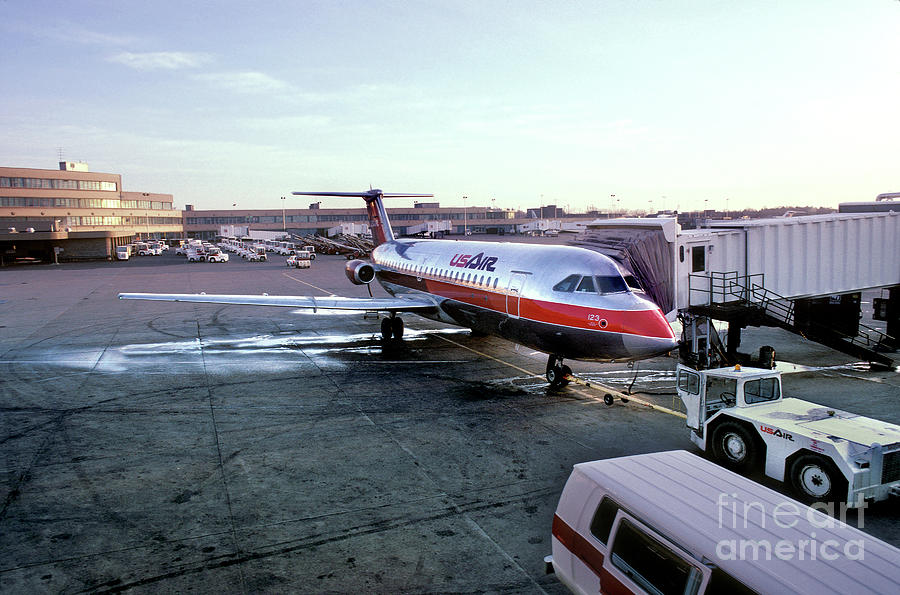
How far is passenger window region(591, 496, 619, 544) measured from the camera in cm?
582

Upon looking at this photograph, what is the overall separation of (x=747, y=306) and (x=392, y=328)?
488 inches

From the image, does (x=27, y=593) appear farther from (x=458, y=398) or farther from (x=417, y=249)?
(x=417, y=249)

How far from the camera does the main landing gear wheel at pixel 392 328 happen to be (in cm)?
2273

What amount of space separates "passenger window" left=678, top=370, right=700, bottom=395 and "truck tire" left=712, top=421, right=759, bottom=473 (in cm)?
97

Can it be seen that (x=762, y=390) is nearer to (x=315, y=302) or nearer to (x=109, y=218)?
(x=315, y=302)

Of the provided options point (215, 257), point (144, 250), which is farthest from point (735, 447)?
point (144, 250)

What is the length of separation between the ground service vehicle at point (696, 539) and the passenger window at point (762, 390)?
528cm

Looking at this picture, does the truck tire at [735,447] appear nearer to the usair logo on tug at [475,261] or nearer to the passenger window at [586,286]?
the passenger window at [586,286]

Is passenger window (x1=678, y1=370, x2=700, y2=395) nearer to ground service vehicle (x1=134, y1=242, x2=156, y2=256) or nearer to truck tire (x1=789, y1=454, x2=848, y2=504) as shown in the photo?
truck tire (x1=789, y1=454, x2=848, y2=504)

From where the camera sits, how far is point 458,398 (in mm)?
15758

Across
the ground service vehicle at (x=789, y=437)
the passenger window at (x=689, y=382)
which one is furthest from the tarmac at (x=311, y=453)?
the passenger window at (x=689, y=382)

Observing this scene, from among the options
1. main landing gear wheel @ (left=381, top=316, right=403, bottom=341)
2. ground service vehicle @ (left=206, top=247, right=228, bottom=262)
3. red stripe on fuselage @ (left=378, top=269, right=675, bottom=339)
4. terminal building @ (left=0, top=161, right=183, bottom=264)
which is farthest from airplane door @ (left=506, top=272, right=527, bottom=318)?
terminal building @ (left=0, top=161, right=183, bottom=264)

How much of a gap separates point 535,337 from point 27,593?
11.4 metres

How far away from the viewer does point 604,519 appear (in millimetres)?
5914
